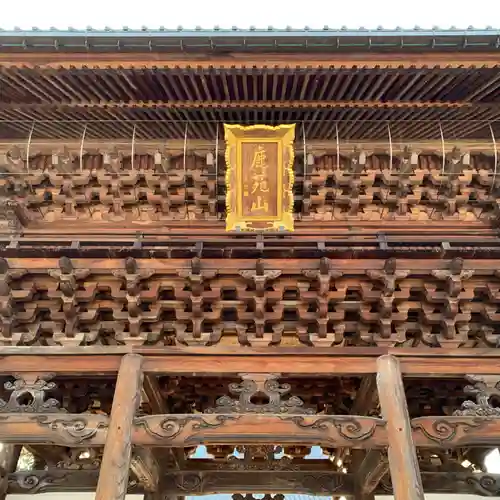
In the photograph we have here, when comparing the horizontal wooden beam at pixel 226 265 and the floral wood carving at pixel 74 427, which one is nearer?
the floral wood carving at pixel 74 427

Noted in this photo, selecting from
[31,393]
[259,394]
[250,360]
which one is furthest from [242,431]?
[31,393]

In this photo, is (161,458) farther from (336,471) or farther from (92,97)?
(92,97)

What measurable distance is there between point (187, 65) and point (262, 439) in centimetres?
355

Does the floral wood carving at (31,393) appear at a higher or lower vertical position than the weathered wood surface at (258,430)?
higher

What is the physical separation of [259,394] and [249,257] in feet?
4.10

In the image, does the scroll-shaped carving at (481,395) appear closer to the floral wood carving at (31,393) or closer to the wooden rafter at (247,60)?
the wooden rafter at (247,60)

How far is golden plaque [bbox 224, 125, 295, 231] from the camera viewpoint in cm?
537

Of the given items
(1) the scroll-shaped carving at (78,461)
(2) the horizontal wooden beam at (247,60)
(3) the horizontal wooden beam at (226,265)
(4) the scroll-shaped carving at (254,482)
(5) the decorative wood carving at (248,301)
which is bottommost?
(4) the scroll-shaped carving at (254,482)

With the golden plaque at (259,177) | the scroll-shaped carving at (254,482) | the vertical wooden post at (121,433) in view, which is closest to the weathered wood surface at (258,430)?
the vertical wooden post at (121,433)

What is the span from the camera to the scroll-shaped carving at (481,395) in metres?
4.09

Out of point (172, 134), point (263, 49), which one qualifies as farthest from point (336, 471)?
point (263, 49)

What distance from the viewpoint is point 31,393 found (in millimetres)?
4250

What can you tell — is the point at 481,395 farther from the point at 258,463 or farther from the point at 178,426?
the point at 258,463

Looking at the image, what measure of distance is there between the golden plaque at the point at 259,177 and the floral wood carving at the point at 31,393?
2520 millimetres
